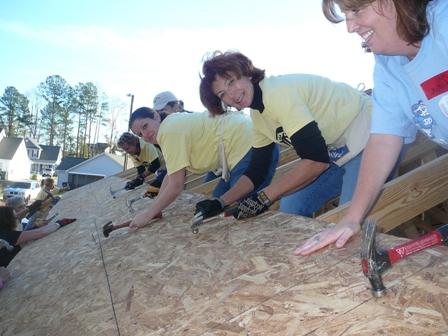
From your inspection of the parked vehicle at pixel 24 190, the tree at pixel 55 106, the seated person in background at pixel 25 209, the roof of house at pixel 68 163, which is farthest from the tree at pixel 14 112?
the seated person in background at pixel 25 209

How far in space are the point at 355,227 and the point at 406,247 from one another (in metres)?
0.30

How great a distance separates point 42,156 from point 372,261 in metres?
61.8

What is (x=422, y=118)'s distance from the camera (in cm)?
185

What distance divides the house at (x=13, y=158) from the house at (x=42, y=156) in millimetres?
3156

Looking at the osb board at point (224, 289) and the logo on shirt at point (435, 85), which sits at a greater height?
the logo on shirt at point (435, 85)

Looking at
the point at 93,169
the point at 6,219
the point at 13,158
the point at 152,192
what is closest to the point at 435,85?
the point at 152,192

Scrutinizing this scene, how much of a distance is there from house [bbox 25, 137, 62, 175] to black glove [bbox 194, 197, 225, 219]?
58.8 meters

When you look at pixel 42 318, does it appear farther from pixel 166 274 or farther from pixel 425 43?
pixel 425 43

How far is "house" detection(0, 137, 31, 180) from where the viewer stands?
4997cm

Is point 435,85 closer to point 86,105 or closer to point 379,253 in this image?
point 379,253

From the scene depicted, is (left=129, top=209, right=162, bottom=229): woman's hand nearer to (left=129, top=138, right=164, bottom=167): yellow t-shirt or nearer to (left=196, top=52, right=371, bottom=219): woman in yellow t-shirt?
(left=196, top=52, right=371, bottom=219): woman in yellow t-shirt

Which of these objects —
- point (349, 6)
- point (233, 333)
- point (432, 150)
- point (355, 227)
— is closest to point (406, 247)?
point (355, 227)

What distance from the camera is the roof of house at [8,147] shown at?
164 feet

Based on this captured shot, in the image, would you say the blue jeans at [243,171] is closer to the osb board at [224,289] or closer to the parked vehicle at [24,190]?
the osb board at [224,289]
